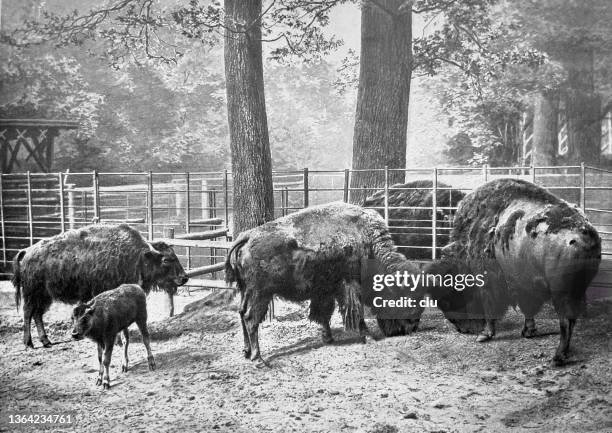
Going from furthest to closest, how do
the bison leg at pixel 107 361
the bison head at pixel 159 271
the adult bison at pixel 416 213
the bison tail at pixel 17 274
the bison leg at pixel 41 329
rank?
the adult bison at pixel 416 213, the bison tail at pixel 17 274, the bison leg at pixel 41 329, the bison head at pixel 159 271, the bison leg at pixel 107 361

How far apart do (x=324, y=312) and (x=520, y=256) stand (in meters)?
1.86

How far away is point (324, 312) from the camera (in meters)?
6.07

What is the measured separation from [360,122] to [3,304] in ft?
17.7

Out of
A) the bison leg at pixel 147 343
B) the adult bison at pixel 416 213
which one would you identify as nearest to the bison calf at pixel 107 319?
the bison leg at pixel 147 343

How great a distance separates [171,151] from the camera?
29.4 feet

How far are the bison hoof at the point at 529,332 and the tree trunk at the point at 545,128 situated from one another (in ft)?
9.93

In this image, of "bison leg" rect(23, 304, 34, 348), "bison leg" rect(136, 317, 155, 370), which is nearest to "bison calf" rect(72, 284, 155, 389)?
"bison leg" rect(136, 317, 155, 370)

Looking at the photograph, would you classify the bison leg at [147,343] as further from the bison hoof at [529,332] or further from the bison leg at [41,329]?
the bison hoof at [529,332]

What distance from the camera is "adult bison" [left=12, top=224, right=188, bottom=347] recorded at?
6801 mm

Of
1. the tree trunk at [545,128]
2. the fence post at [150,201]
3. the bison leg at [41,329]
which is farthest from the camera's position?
the fence post at [150,201]

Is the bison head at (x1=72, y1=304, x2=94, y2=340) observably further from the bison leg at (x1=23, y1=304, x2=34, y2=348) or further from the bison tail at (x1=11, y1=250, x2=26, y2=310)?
the bison tail at (x1=11, y1=250, x2=26, y2=310)

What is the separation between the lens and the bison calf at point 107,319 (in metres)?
5.34

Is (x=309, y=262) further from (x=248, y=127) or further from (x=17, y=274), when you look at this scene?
(x=17, y=274)

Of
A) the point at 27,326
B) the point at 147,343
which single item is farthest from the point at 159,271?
the point at 27,326
